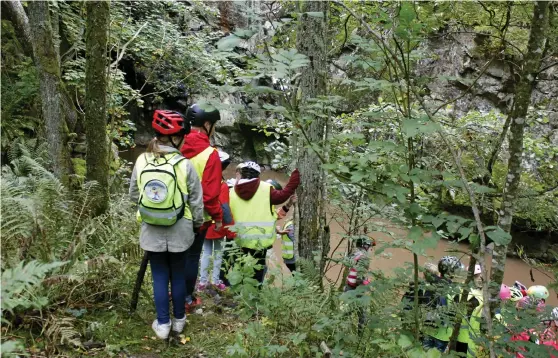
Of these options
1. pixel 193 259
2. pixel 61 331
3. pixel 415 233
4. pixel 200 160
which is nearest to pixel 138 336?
pixel 61 331

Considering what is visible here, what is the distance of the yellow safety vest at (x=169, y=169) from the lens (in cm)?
283

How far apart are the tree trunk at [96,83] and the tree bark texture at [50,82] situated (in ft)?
3.95

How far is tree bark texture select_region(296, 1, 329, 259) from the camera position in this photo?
3.39 meters

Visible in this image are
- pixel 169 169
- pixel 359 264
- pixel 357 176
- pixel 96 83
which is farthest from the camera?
pixel 96 83

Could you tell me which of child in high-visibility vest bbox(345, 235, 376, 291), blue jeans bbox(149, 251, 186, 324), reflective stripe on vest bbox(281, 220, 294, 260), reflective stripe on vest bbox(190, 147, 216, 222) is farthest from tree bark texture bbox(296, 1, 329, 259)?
reflective stripe on vest bbox(281, 220, 294, 260)

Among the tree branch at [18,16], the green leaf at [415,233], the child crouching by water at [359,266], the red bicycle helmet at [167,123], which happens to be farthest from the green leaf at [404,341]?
the tree branch at [18,16]

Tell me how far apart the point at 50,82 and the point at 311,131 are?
3.54 metres

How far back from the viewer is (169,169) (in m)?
2.86

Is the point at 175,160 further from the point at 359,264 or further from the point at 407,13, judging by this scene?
the point at 407,13

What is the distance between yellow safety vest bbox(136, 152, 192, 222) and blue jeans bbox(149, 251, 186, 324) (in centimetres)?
35

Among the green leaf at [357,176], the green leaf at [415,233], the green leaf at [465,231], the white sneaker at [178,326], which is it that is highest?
the green leaf at [357,176]

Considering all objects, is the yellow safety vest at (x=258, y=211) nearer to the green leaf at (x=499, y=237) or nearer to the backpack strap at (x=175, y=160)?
the backpack strap at (x=175, y=160)

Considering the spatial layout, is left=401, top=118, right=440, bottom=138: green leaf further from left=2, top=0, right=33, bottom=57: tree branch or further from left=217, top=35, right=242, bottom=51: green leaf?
left=2, top=0, right=33, bottom=57: tree branch

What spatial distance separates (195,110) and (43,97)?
8.56ft
